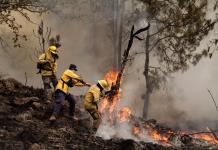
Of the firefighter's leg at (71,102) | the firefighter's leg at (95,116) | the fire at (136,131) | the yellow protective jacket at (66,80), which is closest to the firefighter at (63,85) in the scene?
the yellow protective jacket at (66,80)

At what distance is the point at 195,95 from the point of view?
83.5 feet

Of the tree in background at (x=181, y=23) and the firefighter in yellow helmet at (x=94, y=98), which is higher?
the tree in background at (x=181, y=23)

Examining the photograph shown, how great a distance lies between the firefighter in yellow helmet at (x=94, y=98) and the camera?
1230 cm

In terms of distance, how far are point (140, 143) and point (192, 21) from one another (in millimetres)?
9915

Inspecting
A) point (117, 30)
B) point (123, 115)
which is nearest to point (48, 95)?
point (123, 115)

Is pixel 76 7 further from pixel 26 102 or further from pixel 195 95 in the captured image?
pixel 26 102

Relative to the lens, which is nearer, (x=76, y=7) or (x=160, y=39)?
(x=160, y=39)

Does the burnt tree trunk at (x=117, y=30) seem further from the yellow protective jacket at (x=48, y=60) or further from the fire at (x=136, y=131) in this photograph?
the yellow protective jacket at (x=48, y=60)

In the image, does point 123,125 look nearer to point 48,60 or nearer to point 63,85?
point 63,85

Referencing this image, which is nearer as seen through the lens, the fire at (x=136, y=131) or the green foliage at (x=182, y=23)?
the fire at (x=136, y=131)

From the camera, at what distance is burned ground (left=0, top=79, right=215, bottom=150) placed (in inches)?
424

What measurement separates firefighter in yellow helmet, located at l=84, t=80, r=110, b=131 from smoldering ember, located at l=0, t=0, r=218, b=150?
0.03 meters

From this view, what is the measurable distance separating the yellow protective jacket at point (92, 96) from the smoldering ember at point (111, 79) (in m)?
0.03

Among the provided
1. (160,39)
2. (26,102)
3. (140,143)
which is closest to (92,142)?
(140,143)
